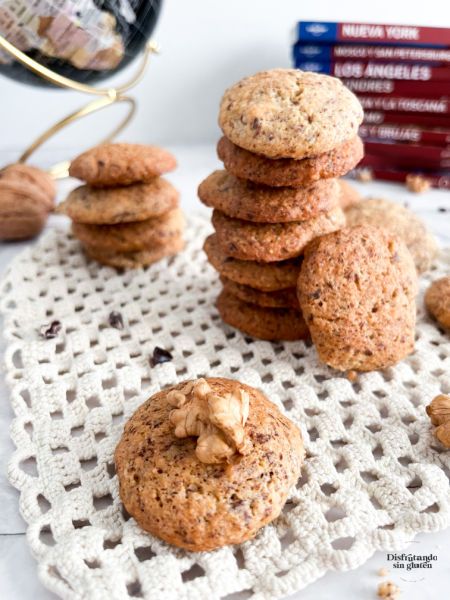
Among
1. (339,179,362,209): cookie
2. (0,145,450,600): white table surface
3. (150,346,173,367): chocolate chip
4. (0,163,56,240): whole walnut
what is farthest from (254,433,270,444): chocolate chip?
(0,163,56,240): whole walnut

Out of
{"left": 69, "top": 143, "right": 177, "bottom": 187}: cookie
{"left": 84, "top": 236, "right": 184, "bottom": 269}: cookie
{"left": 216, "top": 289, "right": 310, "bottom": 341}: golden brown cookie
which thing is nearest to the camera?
{"left": 216, "top": 289, "right": 310, "bottom": 341}: golden brown cookie

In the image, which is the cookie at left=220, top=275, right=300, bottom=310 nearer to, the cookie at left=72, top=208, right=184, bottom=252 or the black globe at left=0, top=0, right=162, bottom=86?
the cookie at left=72, top=208, right=184, bottom=252

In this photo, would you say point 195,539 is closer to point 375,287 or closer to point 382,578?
point 382,578

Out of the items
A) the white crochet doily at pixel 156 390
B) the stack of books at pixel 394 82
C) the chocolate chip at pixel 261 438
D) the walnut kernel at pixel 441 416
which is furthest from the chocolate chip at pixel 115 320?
the stack of books at pixel 394 82

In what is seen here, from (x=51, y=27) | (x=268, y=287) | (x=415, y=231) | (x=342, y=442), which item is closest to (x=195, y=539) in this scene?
(x=342, y=442)

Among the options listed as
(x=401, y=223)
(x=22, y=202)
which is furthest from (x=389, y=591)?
(x=22, y=202)

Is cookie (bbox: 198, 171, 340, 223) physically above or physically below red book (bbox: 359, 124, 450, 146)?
above

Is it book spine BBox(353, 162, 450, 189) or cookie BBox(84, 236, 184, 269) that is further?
book spine BBox(353, 162, 450, 189)

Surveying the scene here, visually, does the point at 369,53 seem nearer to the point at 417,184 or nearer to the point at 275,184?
the point at 417,184
